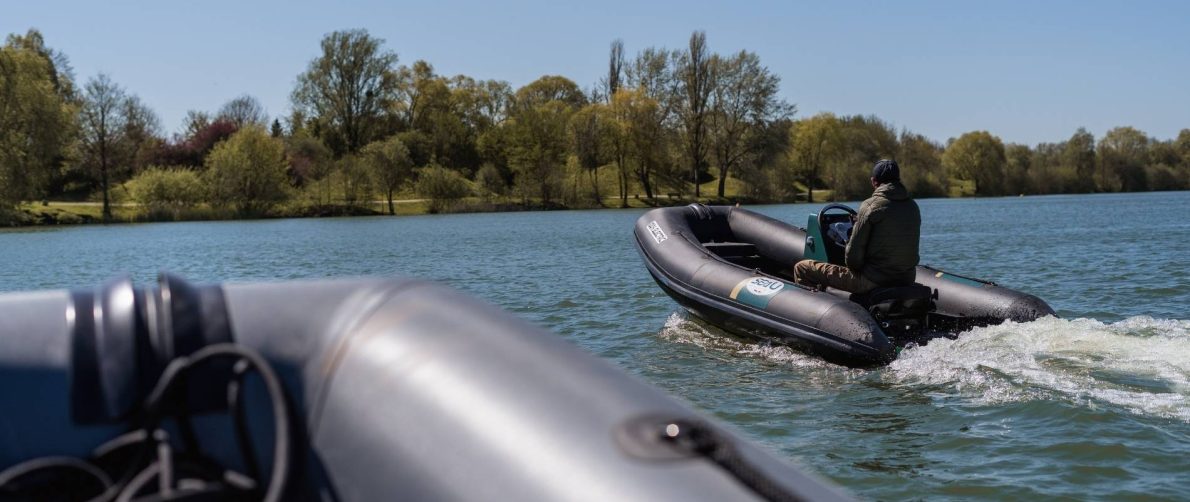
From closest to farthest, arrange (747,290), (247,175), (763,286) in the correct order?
(763,286) → (747,290) → (247,175)

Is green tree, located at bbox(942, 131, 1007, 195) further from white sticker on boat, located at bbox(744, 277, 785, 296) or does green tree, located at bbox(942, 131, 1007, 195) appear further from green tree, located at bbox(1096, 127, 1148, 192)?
white sticker on boat, located at bbox(744, 277, 785, 296)

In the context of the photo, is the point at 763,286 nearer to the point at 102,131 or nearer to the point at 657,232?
the point at 657,232

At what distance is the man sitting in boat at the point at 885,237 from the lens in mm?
7730

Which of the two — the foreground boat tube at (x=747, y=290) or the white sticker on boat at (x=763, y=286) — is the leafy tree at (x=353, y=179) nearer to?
the foreground boat tube at (x=747, y=290)

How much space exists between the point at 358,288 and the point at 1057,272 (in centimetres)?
1532

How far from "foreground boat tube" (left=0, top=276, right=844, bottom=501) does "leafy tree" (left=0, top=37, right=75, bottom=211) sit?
43.6 m

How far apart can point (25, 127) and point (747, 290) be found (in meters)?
41.0

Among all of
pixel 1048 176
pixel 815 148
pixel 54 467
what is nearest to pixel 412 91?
pixel 815 148

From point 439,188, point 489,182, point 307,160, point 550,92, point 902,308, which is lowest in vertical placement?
point 902,308

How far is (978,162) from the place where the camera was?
71.5 m

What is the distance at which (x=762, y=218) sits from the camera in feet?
35.8

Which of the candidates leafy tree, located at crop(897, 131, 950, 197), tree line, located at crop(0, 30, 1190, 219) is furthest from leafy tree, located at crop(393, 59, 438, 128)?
leafy tree, located at crop(897, 131, 950, 197)

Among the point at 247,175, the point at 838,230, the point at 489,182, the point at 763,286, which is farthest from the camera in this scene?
the point at 489,182

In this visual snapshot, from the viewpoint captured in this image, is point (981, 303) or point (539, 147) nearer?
point (981, 303)
